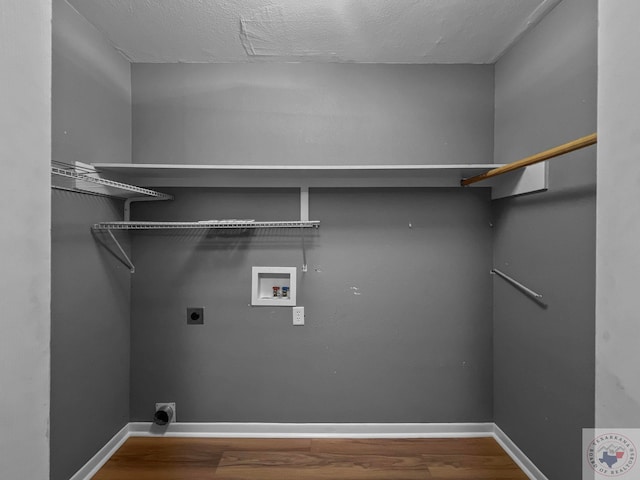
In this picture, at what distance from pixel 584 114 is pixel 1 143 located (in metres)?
1.81

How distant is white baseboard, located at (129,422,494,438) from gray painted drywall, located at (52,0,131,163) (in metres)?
1.62

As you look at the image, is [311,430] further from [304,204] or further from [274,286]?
[304,204]

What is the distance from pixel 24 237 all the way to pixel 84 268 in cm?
133

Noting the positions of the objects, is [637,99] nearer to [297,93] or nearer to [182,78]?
[297,93]

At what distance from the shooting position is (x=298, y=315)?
6.89 ft

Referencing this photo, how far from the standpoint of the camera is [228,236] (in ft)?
6.90

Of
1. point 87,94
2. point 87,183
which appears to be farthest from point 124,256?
point 87,94

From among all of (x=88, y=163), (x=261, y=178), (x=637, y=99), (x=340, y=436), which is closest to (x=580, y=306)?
(x=637, y=99)

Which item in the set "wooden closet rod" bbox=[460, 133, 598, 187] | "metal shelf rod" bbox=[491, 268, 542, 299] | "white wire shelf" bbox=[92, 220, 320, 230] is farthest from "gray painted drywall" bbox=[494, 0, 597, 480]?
"white wire shelf" bbox=[92, 220, 320, 230]

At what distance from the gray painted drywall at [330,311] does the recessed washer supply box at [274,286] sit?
5cm

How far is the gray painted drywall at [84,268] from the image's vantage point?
1505 millimetres

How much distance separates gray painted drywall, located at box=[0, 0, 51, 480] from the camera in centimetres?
50

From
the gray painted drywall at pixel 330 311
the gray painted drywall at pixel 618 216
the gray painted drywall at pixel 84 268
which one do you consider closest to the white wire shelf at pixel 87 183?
the gray painted drywall at pixel 84 268

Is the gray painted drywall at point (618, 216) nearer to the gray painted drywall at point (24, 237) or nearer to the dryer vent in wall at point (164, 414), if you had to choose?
the gray painted drywall at point (24, 237)
